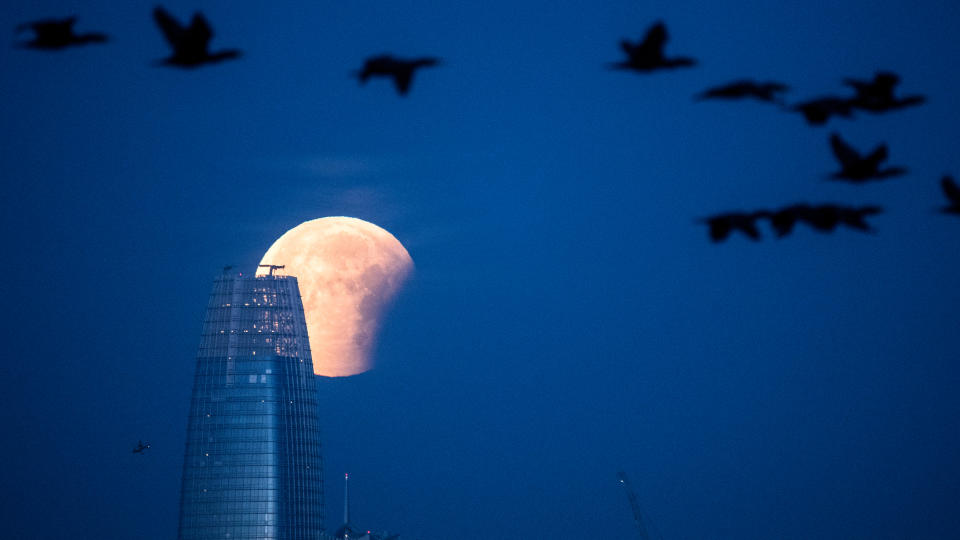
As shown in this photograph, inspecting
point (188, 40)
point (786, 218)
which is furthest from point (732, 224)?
point (188, 40)

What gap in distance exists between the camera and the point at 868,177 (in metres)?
38.5

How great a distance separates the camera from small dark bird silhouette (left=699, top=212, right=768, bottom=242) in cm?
3688

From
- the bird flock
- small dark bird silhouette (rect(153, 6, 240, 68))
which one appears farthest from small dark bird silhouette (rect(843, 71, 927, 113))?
small dark bird silhouette (rect(153, 6, 240, 68))

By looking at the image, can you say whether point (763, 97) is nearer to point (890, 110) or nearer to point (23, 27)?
point (890, 110)

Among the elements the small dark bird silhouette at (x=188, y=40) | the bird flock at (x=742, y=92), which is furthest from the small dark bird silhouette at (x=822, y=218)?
the small dark bird silhouette at (x=188, y=40)

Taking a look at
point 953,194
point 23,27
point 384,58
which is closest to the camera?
point 23,27

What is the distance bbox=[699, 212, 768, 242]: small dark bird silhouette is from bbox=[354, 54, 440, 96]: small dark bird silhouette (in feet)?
30.8

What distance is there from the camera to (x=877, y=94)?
1511 inches

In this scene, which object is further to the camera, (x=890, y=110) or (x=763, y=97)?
(x=890, y=110)

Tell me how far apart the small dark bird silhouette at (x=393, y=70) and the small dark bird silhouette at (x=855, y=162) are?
12833mm

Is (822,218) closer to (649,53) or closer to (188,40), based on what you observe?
(649,53)

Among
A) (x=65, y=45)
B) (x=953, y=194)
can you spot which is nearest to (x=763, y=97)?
(x=953, y=194)

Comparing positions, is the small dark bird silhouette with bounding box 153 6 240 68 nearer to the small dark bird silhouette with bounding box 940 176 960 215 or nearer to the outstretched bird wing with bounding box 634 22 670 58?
the outstretched bird wing with bounding box 634 22 670 58

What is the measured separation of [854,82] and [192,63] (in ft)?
63.5
